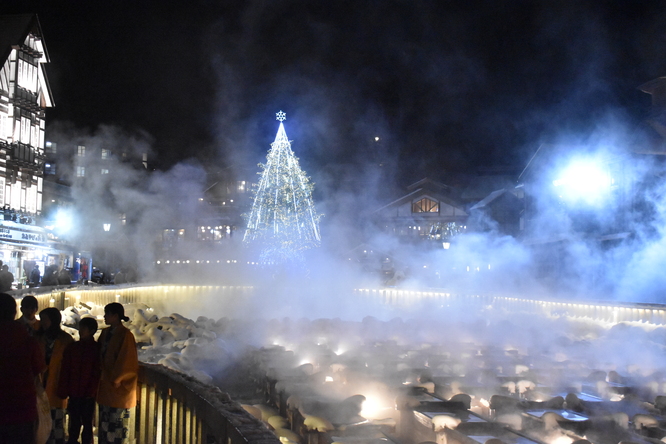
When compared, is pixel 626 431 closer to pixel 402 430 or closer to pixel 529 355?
pixel 402 430

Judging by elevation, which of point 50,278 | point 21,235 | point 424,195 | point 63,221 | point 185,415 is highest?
point 424,195

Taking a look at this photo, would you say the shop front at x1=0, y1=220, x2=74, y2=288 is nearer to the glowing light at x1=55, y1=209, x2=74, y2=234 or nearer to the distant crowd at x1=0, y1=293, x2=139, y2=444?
the glowing light at x1=55, y1=209, x2=74, y2=234

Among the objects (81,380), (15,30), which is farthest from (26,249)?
(81,380)

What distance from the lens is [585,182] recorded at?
18.9 m

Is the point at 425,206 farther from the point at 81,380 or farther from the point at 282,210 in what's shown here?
the point at 81,380

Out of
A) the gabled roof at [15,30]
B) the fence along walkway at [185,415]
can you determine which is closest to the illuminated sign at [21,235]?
the gabled roof at [15,30]

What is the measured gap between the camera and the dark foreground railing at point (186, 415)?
9.05 feet

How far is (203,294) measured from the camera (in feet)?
61.3

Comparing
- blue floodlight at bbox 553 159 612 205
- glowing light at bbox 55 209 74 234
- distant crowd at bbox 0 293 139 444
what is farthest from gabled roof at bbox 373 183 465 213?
distant crowd at bbox 0 293 139 444

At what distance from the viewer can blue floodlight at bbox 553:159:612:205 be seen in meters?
18.0

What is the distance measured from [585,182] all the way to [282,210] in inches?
450

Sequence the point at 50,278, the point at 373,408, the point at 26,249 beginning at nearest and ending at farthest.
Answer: the point at 373,408
the point at 50,278
the point at 26,249

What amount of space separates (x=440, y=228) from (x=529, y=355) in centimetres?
1943

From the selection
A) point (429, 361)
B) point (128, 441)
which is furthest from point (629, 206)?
point (128, 441)
